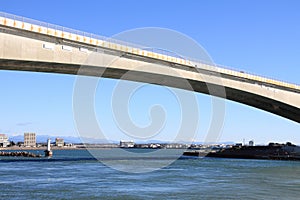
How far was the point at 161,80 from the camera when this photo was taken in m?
41.2

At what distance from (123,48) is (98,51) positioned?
254cm

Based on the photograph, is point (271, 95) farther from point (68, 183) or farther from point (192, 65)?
point (68, 183)

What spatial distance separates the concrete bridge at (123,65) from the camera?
2686 centimetres

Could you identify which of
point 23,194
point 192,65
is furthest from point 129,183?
point 192,65

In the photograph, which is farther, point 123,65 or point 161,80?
point 161,80

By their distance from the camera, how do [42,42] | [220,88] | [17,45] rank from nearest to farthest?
[17,45] → [42,42] → [220,88]

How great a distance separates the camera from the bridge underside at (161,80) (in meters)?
29.2

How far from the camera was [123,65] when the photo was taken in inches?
1388

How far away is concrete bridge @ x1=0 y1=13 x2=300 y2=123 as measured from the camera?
26.9 metres

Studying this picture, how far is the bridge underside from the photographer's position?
29172mm

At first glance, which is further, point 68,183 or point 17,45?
point 68,183

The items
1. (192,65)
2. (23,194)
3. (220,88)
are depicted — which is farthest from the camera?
(220,88)

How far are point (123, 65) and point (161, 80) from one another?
22.6 feet

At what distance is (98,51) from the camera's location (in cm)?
3259
